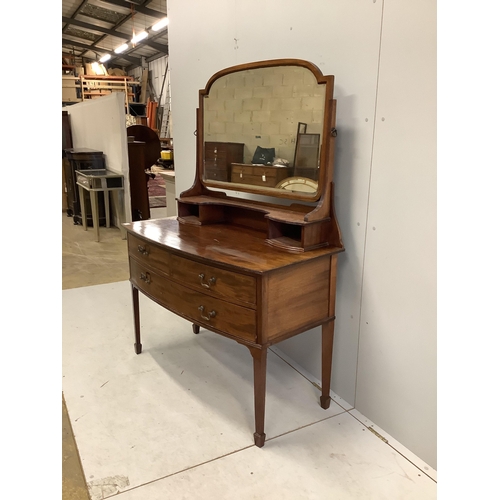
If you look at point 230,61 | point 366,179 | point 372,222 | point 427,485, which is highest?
point 230,61

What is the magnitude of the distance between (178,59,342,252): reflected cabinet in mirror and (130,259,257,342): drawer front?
12.9 inches

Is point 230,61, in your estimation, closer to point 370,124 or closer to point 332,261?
point 370,124

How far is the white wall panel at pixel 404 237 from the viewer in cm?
142

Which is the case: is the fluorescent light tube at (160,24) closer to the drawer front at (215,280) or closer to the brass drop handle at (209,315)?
the drawer front at (215,280)

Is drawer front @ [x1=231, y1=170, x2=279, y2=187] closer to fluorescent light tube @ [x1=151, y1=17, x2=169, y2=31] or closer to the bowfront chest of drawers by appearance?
the bowfront chest of drawers

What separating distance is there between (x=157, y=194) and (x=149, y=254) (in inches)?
247

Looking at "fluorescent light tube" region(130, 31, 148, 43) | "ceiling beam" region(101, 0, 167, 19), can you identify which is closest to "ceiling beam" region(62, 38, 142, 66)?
"fluorescent light tube" region(130, 31, 148, 43)

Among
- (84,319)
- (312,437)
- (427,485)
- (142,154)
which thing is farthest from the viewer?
(142,154)

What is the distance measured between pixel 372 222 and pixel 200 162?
1.03m

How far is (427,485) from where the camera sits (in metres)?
1.47

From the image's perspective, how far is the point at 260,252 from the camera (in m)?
1.67

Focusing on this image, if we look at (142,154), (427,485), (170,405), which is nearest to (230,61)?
(170,405)

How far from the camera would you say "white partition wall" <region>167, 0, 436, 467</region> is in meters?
1.45

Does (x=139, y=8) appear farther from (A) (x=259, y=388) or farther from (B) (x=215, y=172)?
(A) (x=259, y=388)
